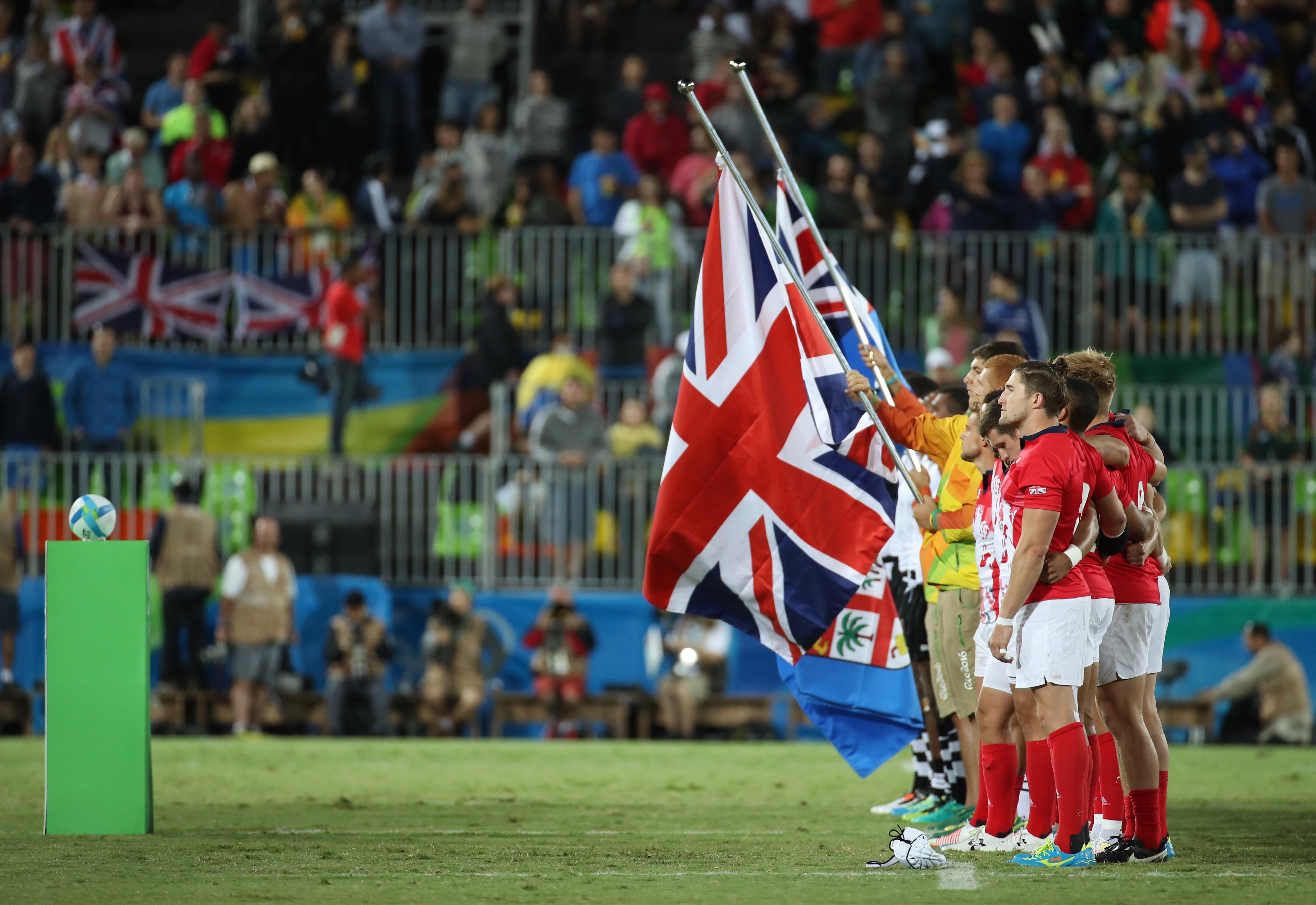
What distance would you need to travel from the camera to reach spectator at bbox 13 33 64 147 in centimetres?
2267

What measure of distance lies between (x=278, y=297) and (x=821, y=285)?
38.2 ft

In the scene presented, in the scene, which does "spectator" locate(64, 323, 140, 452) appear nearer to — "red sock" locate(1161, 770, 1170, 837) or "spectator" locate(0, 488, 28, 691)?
"spectator" locate(0, 488, 28, 691)

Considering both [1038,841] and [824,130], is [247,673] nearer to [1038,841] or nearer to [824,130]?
[824,130]

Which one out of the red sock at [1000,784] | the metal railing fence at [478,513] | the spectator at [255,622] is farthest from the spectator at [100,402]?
the red sock at [1000,784]

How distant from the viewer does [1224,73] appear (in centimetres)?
2325

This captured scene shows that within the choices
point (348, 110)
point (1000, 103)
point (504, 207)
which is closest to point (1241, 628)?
point (1000, 103)

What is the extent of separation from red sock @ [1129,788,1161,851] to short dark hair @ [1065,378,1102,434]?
1627mm

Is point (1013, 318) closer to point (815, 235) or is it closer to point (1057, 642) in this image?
point (815, 235)

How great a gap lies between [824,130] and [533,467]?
6.17 meters

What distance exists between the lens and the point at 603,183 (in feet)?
70.7

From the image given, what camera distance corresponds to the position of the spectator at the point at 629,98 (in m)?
22.8

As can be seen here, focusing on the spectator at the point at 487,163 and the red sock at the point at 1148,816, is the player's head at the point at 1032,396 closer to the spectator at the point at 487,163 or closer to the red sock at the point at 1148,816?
the red sock at the point at 1148,816

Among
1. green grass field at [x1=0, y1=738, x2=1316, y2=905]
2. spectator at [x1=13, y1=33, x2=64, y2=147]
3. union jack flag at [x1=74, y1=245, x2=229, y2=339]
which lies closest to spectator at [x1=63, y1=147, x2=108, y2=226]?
union jack flag at [x1=74, y1=245, x2=229, y2=339]

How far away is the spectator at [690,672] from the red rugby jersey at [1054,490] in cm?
1021
